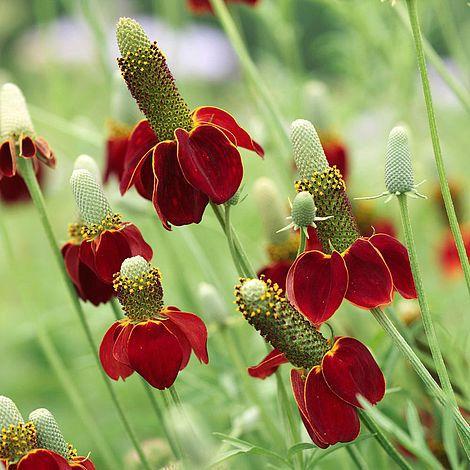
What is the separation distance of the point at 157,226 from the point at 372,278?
28.4 inches

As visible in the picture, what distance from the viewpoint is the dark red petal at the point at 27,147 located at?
90 centimetres

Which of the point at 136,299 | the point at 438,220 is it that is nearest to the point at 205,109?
the point at 136,299

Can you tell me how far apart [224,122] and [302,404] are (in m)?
0.26

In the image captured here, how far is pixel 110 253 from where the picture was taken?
0.84m

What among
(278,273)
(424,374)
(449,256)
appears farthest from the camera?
(449,256)

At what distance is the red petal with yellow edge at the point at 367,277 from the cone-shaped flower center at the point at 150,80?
19cm

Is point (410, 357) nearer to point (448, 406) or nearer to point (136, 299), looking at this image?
point (448, 406)

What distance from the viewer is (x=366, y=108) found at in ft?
6.77

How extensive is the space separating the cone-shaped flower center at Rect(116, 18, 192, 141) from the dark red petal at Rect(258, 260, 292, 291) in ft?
0.70

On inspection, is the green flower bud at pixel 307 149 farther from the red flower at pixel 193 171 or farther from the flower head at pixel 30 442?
the flower head at pixel 30 442

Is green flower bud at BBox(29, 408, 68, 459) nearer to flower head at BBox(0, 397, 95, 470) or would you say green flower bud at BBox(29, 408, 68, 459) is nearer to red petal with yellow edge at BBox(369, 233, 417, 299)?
flower head at BBox(0, 397, 95, 470)

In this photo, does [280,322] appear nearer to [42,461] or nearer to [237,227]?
[42,461]

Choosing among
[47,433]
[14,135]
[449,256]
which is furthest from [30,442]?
[449,256]

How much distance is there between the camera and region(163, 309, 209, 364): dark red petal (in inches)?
30.7
